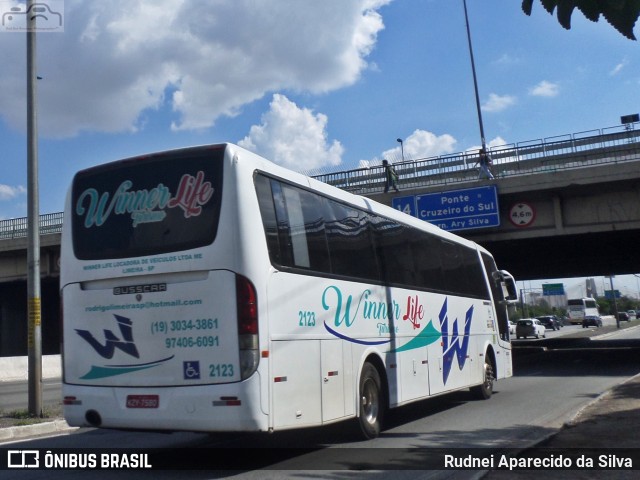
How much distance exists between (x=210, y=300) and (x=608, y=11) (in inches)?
182

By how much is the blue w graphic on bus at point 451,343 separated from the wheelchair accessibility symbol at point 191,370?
6.42 metres

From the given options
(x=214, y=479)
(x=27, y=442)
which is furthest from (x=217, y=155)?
(x=27, y=442)

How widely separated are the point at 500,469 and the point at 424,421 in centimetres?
462

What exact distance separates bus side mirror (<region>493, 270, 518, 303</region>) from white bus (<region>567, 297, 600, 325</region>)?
268 feet

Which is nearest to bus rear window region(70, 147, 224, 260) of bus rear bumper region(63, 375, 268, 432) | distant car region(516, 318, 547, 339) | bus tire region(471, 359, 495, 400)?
bus rear bumper region(63, 375, 268, 432)

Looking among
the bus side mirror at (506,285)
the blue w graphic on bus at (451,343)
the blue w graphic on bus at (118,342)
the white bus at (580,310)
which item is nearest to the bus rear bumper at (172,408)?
the blue w graphic on bus at (118,342)

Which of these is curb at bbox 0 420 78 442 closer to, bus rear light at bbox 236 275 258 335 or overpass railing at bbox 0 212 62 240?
bus rear light at bbox 236 275 258 335

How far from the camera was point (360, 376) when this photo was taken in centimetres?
948

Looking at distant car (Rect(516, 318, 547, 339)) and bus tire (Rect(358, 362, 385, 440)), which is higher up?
bus tire (Rect(358, 362, 385, 440))

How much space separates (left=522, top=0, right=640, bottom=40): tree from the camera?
576cm

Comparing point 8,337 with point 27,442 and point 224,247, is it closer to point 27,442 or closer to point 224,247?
point 27,442

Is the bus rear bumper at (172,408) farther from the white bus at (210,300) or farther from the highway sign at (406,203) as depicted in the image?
the highway sign at (406,203)

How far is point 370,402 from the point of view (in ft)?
32.3

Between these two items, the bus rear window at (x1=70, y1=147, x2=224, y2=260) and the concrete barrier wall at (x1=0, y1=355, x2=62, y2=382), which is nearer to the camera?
the bus rear window at (x1=70, y1=147, x2=224, y2=260)
